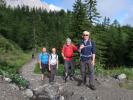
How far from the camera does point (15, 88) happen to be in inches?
727

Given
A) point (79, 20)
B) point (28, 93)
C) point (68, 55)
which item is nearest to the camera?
point (28, 93)

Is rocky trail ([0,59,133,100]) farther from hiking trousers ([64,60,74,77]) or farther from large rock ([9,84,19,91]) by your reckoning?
hiking trousers ([64,60,74,77])

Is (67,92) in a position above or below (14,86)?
below

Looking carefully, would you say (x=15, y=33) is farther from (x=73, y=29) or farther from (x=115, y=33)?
(x=73, y=29)

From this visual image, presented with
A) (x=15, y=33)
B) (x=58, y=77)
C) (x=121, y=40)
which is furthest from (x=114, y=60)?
(x=58, y=77)

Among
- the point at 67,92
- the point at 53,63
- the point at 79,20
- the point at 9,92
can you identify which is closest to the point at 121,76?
the point at 53,63

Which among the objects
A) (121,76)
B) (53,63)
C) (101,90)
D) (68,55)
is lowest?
(101,90)

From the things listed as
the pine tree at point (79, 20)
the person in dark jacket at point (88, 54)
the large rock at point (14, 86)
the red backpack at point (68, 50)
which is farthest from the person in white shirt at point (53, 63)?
the pine tree at point (79, 20)

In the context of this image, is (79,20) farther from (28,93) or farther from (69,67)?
(28,93)

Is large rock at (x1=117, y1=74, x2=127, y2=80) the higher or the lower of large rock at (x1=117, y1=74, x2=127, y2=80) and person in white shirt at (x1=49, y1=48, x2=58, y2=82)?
the lower

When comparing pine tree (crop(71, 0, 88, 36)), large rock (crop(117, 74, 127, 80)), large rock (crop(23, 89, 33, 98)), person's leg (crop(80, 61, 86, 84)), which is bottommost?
large rock (crop(23, 89, 33, 98))

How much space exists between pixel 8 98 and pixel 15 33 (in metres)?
112

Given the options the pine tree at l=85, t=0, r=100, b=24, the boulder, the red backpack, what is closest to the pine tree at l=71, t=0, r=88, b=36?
the pine tree at l=85, t=0, r=100, b=24

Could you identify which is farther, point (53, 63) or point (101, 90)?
point (53, 63)
